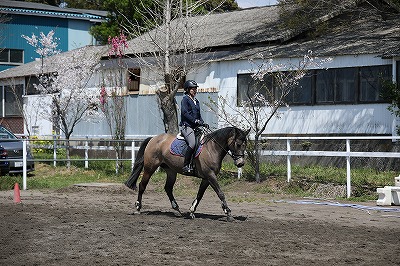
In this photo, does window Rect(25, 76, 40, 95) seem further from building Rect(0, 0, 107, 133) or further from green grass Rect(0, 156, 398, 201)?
green grass Rect(0, 156, 398, 201)

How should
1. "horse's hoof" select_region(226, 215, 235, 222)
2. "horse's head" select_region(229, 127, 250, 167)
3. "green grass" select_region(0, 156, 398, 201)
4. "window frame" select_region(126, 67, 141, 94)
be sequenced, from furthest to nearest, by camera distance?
"window frame" select_region(126, 67, 141, 94) < "green grass" select_region(0, 156, 398, 201) < "horse's head" select_region(229, 127, 250, 167) < "horse's hoof" select_region(226, 215, 235, 222)

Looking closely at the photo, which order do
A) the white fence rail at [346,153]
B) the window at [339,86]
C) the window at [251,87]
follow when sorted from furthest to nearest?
the window at [251,87], the window at [339,86], the white fence rail at [346,153]

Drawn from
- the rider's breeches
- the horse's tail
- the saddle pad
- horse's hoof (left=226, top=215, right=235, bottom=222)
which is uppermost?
the rider's breeches

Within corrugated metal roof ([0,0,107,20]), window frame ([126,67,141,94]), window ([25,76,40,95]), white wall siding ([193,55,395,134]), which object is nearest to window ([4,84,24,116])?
window ([25,76,40,95])

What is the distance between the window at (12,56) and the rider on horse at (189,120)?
3845 centimetres

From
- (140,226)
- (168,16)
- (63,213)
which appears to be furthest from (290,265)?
(168,16)

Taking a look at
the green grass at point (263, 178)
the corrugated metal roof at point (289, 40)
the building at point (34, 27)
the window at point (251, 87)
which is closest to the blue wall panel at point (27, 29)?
the building at point (34, 27)

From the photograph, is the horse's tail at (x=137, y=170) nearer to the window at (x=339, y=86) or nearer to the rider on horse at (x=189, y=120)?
the rider on horse at (x=189, y=120)

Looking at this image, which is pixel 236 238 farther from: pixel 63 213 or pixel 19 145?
pixel 19 145

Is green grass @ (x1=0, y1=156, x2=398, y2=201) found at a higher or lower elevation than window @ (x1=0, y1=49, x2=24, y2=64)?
lower

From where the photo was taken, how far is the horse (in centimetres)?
1509

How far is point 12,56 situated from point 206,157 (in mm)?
39321

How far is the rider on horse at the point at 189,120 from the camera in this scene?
15.5m

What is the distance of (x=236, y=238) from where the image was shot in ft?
40.4
